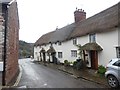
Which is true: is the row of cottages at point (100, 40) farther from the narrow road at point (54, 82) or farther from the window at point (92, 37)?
the narrow road at point (54, 82)

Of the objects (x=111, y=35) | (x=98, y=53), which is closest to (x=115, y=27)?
(x=111, y=35)

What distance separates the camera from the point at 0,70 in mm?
10945

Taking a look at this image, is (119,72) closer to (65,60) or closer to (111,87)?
(111,87)

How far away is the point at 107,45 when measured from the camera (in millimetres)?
20188

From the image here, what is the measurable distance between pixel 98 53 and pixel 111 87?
967 cm

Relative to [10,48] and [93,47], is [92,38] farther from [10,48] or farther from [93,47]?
[10,48]

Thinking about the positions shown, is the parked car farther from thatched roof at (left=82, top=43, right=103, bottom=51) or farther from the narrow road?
thatched roof at (left=82, top=43, right=103, bottom=51)

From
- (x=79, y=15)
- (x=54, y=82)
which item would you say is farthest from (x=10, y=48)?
(x=79, y=15)

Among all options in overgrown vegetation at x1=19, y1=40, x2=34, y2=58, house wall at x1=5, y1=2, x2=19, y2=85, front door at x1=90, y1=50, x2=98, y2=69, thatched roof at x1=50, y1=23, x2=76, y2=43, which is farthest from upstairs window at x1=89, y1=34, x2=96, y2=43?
overgrown vegetation at x1=19, y1=40, x2=34, y2=58

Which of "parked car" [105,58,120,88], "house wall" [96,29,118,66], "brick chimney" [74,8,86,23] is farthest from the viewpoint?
"brick chimney" [74,8,86,23]

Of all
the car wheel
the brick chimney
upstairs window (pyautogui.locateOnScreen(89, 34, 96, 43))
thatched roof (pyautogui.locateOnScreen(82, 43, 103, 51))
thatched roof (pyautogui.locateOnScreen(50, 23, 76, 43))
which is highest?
the brick chimney

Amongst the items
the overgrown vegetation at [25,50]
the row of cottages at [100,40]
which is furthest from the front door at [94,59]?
the overgrown vegetation at [25,50]

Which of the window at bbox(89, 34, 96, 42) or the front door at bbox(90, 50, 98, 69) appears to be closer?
the front door at bbox(90, 50, 98, 69)

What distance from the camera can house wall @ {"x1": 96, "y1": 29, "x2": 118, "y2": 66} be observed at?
19102 mm
